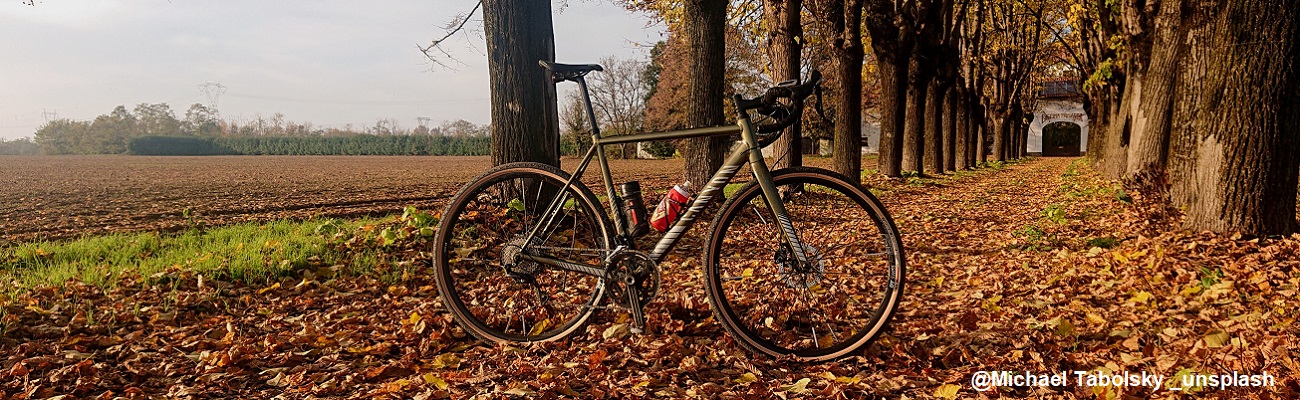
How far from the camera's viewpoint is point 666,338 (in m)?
3.82

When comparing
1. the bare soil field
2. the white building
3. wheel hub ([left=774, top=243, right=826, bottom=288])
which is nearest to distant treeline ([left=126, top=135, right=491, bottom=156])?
the bare soil field

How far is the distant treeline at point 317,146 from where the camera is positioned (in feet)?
191

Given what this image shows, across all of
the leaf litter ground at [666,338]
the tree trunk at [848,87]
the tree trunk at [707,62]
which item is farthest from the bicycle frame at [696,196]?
the tree trunk at [848,87]

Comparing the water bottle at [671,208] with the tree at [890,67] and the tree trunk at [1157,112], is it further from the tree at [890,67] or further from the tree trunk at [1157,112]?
the tree at [890,67]

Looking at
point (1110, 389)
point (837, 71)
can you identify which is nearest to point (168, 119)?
point (837, 71)

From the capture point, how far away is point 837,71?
49.0 ft

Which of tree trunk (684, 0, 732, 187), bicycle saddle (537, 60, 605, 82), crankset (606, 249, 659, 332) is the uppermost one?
tree trunk (684, 0, 732, 187)

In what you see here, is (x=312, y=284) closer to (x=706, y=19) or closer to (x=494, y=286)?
(x=494, y=286)

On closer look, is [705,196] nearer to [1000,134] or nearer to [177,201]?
[177,201]

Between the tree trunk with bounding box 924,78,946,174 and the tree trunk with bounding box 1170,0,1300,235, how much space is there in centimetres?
1483

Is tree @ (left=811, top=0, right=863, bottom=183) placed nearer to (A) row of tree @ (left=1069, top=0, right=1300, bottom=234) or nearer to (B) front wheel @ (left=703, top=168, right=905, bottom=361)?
(A) row of tree @ (left=1069, top=0, right=1300, bottom=234)

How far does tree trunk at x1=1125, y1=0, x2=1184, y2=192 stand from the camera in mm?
7676

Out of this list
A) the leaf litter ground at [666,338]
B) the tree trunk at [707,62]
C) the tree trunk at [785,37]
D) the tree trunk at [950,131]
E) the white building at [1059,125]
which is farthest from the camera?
the white building at [1059,125]

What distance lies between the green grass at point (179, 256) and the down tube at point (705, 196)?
3190 mm
